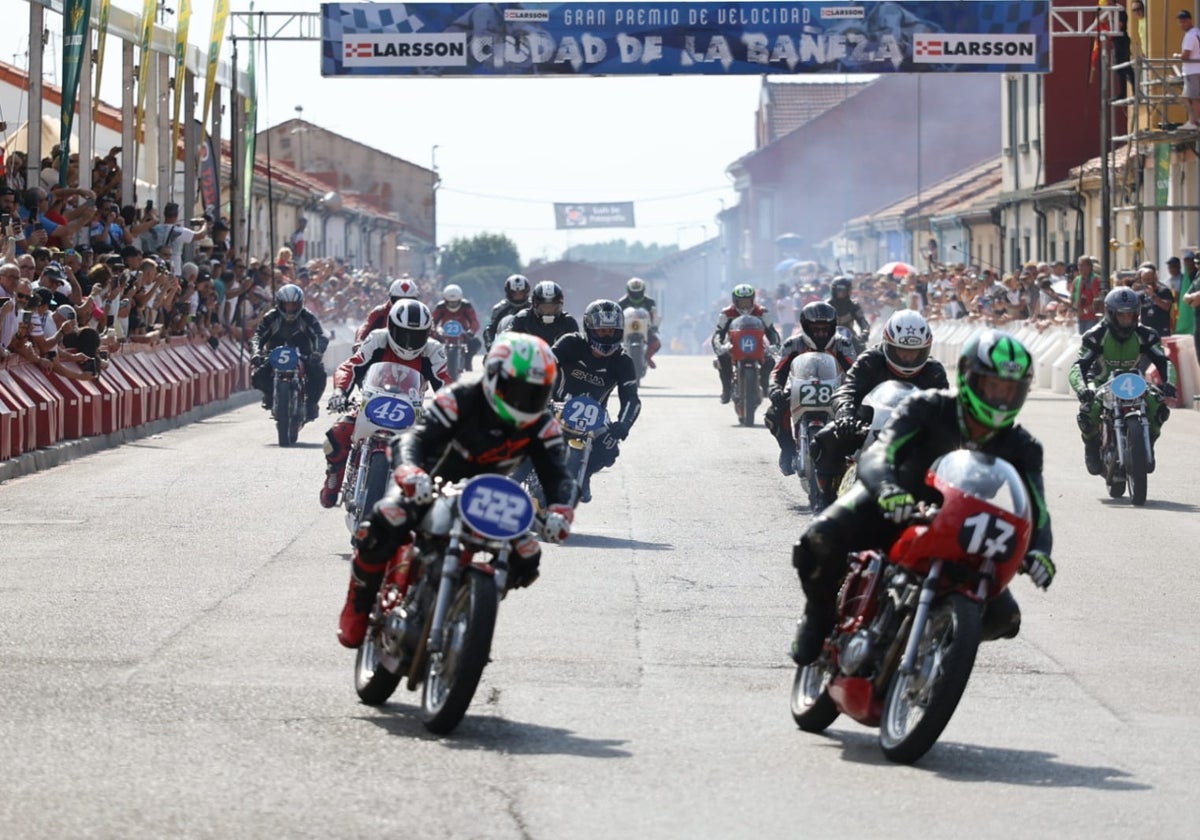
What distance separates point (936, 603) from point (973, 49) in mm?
28390

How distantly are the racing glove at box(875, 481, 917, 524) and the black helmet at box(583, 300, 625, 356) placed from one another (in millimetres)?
8597

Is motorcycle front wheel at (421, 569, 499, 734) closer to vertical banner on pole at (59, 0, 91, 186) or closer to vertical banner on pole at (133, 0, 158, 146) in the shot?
vertical banner on pole at (59, 0, 91, 186)

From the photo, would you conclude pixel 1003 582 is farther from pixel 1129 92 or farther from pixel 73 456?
pixel 1129 92

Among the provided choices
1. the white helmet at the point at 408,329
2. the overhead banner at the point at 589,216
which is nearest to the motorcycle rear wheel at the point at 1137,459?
the white helmet at the point at 408,329

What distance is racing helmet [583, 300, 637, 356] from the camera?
15965 mm

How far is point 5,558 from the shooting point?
13.2 meters

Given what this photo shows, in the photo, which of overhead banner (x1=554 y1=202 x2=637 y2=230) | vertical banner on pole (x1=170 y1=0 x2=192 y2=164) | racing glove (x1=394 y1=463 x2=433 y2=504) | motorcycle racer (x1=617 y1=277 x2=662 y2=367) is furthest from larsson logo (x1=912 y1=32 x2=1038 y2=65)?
overhead banner (x1=554 y1=202 x2=637 y2=230)

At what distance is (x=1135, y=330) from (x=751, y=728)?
10.5 metres

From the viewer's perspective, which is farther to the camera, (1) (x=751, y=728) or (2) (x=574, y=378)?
(2) (x=574, y=378)

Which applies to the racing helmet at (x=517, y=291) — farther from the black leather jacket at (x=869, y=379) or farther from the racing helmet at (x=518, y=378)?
the racing helmet at (x=518, y=378)

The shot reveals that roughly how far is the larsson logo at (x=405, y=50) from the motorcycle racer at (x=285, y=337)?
11.6m

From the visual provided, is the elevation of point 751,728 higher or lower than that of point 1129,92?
lower

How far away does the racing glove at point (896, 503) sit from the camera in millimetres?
7352

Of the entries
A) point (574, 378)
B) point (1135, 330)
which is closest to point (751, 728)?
point (574, 378)
